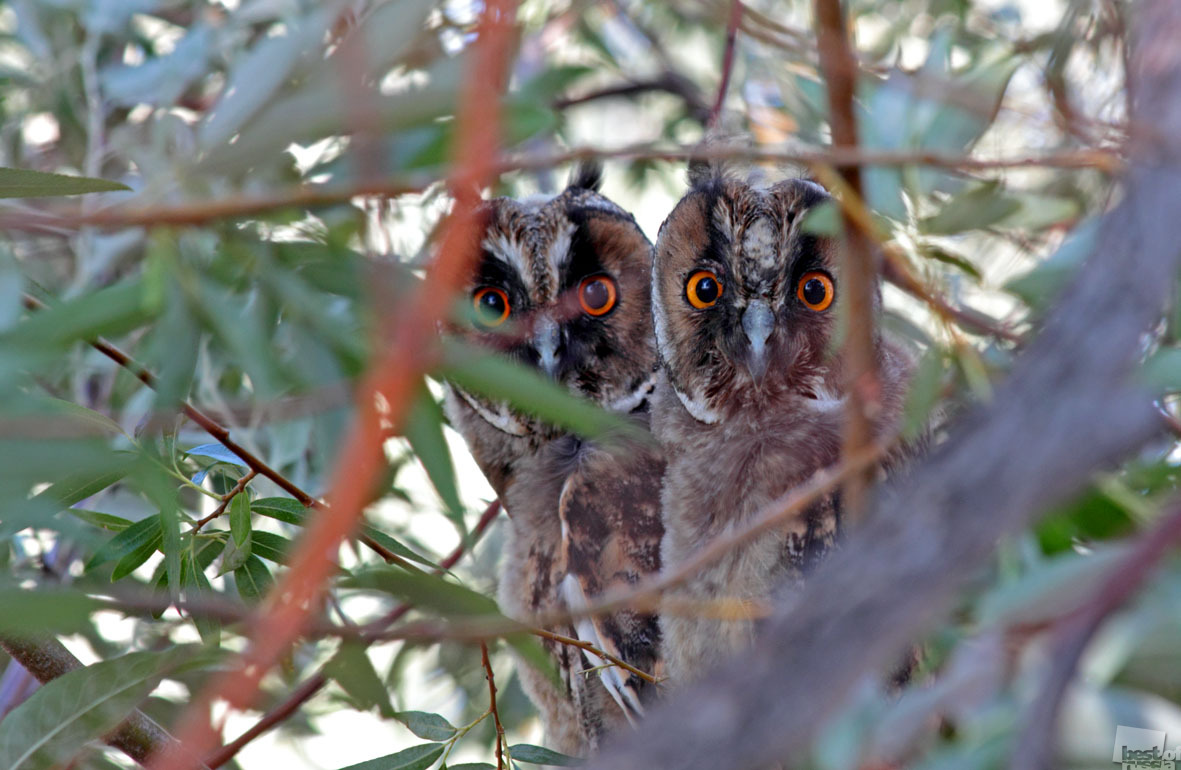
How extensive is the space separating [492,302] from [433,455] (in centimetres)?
136

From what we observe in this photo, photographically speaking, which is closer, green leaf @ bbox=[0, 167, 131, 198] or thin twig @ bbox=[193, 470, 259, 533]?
green leaf @ bbox=[0, 167, 131, 198]

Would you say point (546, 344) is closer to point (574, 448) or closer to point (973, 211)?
point (574, 448)

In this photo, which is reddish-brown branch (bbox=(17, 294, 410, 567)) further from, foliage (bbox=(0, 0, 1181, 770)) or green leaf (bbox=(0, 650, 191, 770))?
green leaf (bbox=(0, 650, 191, 770))

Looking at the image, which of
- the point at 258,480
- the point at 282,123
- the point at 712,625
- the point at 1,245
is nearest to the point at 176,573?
the point at 1,245

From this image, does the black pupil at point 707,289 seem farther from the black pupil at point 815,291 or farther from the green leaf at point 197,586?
the green leaf at point 197,586

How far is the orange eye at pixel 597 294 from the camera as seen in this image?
2.21 m

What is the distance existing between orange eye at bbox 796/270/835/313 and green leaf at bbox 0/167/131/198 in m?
1.17

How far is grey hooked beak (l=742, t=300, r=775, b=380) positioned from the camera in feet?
5.84

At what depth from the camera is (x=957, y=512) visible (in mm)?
562

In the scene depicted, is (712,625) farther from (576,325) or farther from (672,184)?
(672,184)

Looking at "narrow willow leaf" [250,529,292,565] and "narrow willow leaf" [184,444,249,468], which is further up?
"narrow willow leaf" [184,444,249,468]

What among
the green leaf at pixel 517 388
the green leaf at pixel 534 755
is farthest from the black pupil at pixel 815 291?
the green leaf at pixel 517 388

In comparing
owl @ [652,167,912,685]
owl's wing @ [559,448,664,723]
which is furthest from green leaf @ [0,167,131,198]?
owl's wing @ [559,448,664,723]

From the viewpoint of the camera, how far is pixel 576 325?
2.18 m
